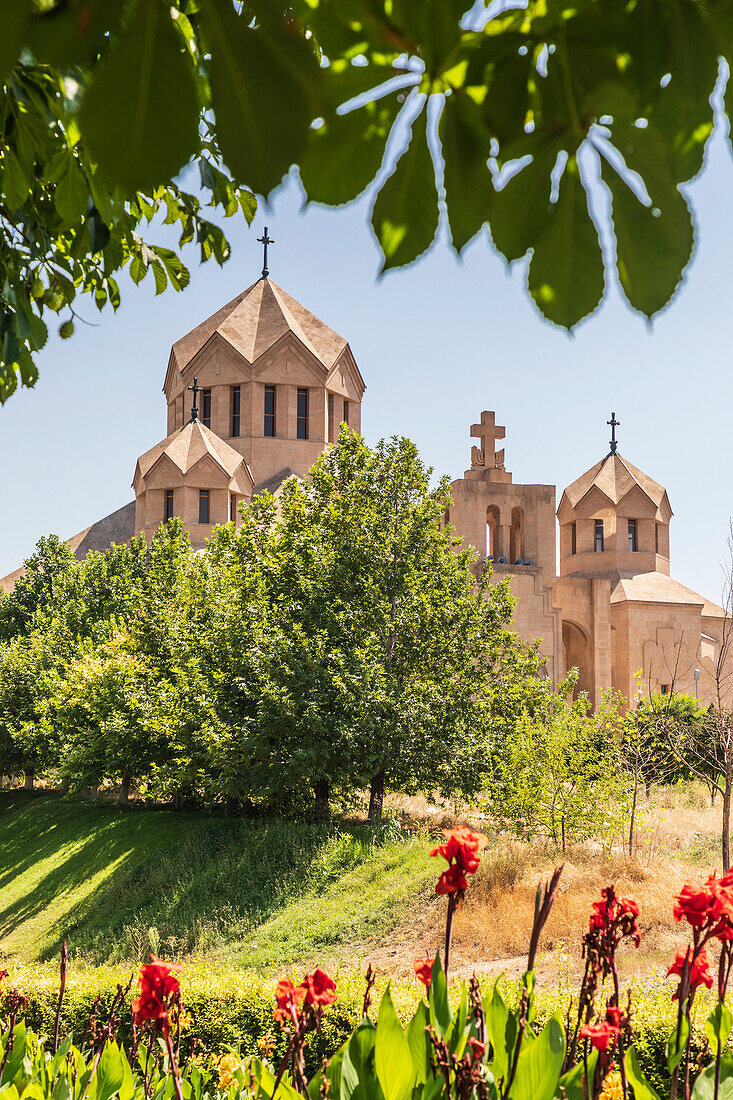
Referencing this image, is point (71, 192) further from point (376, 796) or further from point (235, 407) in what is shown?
point (235, 407)

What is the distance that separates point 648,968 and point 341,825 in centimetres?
730

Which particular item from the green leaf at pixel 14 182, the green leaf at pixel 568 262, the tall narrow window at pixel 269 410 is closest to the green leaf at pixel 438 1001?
the green leaf at pixel 568 262

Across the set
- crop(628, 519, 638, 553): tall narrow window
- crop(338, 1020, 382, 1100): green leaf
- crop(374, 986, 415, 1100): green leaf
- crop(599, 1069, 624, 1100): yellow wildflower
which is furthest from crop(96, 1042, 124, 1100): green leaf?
crop(628, 519, 638, 553): tall narrow window

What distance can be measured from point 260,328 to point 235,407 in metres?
3.82

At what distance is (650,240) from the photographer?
77 cm

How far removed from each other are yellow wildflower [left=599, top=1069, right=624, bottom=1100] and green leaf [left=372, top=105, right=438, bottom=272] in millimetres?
2547

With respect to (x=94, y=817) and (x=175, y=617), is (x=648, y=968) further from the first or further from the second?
(x=94, y=817)

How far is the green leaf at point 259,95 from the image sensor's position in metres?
0.67

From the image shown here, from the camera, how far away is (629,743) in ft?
42.4

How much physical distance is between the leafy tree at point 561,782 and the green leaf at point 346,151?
12.2 metres

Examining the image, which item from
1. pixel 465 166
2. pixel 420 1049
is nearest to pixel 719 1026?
pixel 420 1049

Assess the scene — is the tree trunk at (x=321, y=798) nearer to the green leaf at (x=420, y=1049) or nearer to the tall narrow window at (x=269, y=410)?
the green leaf at (x=420, y=1049)

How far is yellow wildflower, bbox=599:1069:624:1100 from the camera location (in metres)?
2.51

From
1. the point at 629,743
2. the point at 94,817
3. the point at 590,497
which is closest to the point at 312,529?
the point at 629,743
